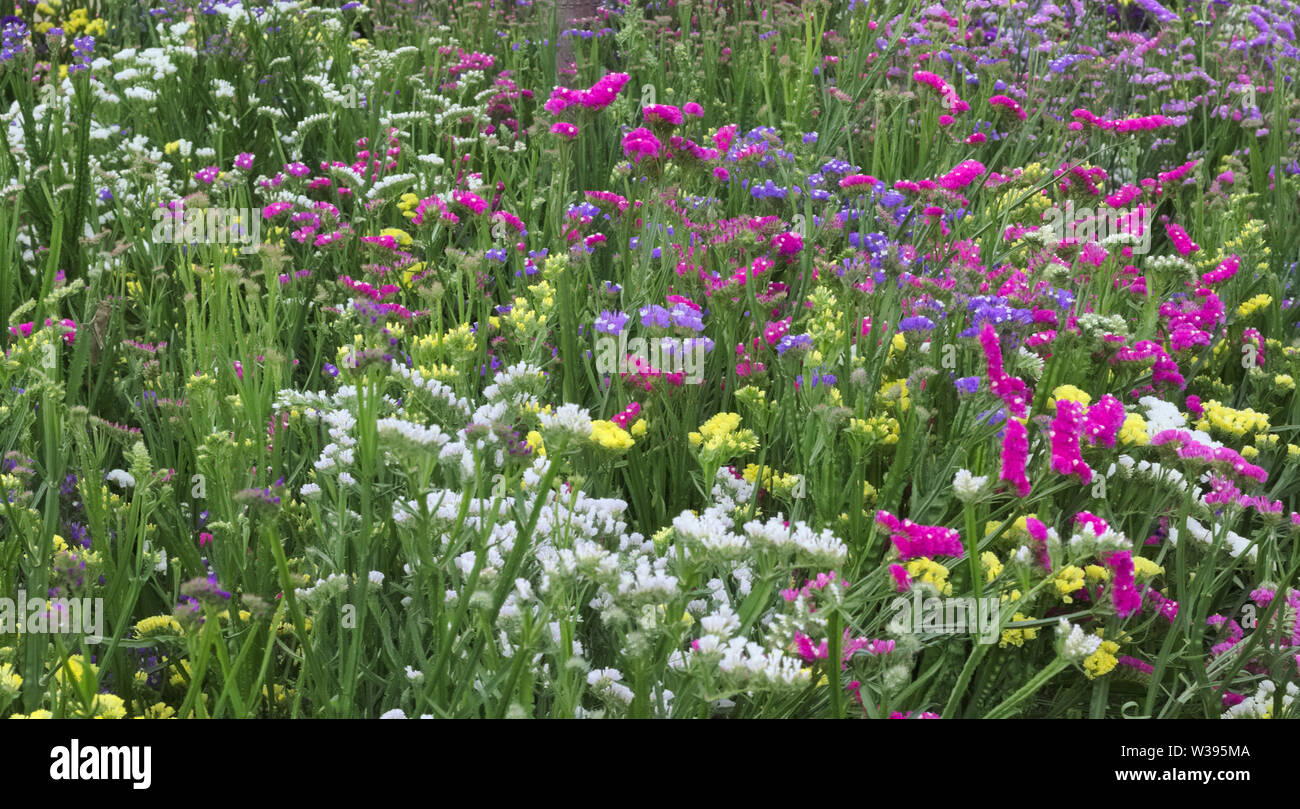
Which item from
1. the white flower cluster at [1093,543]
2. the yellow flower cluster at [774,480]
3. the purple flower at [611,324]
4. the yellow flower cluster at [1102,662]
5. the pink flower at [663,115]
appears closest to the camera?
the white flower cluster at [1093,543]

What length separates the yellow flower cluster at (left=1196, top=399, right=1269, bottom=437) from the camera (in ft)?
7.09

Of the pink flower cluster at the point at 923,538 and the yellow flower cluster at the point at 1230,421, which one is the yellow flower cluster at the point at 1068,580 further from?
the yellow flower cluster at the point at 1230,421

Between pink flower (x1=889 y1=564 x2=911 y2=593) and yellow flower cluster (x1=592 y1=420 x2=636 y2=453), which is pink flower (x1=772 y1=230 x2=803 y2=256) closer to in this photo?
yellow flower cluster (x1=592 y1=420 x2=636 y2=453)

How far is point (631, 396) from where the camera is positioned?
92.4 inches

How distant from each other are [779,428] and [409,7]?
4050 mm

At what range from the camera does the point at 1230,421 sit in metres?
2.16

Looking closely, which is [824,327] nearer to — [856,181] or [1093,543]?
[1093,543]

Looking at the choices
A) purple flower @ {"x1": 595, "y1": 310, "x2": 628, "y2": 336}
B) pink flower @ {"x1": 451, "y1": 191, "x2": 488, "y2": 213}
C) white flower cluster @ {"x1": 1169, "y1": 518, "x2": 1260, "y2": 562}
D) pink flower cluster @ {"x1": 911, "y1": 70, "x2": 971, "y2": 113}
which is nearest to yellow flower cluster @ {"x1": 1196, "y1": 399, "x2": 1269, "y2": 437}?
white flower cluster @ {"x1": 1169, "y1": 518, "x2": 1260, "y2": 562}

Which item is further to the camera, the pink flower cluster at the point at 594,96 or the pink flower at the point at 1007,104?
the pink flower at the point at 1007,104

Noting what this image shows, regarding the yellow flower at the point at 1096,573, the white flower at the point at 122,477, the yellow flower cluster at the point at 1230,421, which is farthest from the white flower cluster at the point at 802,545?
the white flower at the point at 122,477

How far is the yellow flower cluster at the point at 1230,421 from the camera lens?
2160 millimetres

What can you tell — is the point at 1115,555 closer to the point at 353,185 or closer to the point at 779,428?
the point at 779,428

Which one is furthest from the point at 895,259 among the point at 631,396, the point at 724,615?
the point at 724,615

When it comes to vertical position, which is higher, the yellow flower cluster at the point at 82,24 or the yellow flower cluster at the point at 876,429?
the yellow flower cluster at the point at 82,24
